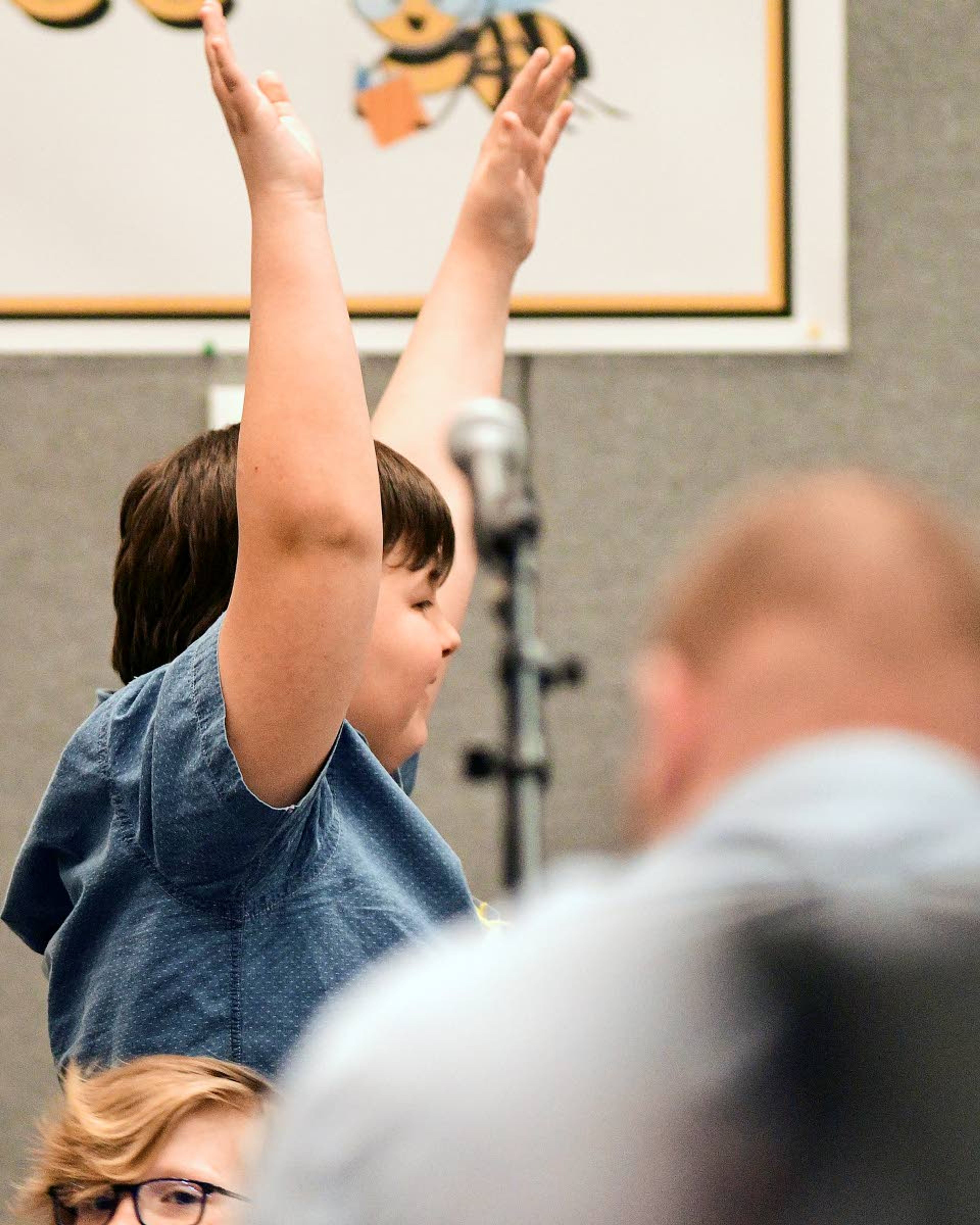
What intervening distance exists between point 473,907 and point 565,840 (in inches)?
35.4

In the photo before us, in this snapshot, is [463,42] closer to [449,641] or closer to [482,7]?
[482,7]

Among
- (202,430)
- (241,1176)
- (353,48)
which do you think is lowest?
(241,1176)

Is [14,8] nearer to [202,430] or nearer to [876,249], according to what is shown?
[202,430]

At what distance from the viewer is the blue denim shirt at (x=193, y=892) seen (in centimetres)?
83

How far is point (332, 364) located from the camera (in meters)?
0.82

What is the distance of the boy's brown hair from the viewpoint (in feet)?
3.15

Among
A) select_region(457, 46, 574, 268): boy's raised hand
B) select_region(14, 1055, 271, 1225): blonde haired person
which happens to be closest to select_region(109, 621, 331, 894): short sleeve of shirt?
select_region(14, 1055, 271, 1225): blonde haired person

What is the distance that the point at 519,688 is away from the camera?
66 cm

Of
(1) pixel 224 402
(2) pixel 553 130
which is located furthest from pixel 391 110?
(2) pixel 553 130

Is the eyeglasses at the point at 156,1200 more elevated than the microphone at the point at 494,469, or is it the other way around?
the microphone at the point at 494,469

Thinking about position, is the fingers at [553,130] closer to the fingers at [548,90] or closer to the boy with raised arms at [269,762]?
the fingers at [548,90]

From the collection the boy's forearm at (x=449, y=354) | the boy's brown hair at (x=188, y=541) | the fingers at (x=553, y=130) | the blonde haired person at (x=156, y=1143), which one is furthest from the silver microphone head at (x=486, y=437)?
the fingers at (x=553, y=130)

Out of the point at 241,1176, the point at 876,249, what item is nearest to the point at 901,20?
the point at 876,249

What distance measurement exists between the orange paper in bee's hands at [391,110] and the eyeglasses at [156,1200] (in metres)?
1.23
